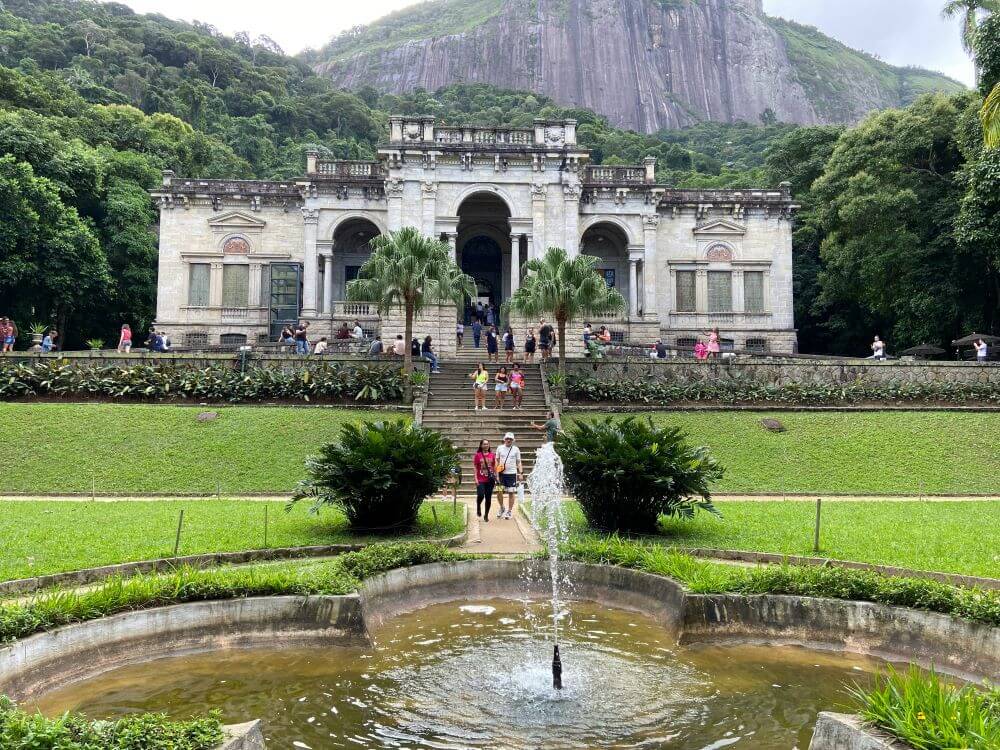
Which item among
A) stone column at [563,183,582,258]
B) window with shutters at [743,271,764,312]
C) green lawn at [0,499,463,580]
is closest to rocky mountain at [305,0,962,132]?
window with shutters at [743,271,764,312]

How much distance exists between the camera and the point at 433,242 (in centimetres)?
→ 2505

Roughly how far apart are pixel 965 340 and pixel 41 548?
3101cm

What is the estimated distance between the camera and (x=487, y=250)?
42.4 meters

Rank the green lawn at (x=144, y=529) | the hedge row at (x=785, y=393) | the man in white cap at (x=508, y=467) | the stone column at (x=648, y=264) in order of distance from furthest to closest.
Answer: the stone column at (x=648, y=264) < the hedge row at (x=785, y=393) < the man in white cap at (x=508, y=467) < the green lawn at (x=144, y=529)

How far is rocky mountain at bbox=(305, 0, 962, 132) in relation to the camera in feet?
469

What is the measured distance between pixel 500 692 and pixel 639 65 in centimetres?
15390

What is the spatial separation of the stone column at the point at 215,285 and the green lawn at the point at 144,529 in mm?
24475

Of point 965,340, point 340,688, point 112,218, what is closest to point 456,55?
point 112,218

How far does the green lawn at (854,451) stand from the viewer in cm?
1825

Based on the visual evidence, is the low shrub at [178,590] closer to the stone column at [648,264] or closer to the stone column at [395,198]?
the stone column at [395,198]

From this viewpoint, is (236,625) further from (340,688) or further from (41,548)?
(41,548)

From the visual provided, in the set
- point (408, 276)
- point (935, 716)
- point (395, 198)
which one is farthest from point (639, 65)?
point (935, 716)

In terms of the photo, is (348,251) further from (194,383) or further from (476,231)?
(194,383)

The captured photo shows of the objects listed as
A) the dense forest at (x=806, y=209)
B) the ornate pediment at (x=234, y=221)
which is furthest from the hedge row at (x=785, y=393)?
the ornate pediment at (x=234, y=221)
